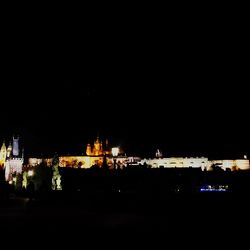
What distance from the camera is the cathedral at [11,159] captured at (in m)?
72.1

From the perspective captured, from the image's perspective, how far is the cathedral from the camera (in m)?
72.1

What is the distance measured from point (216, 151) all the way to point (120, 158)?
74.9ft

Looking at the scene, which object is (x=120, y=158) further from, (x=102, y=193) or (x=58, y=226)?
(x=58, y=226)

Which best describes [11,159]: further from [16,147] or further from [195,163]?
[195,163]

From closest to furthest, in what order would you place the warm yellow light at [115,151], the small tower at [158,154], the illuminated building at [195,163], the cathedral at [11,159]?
1. the cathedral at [11,159]
2. the illuminated building at [195,163]
3. the warm yellow light at [115,151]
4. the small tower at [158,154]

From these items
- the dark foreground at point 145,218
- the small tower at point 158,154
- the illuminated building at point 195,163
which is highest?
the small tower at point 158,154

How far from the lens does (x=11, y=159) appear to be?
7925 cm

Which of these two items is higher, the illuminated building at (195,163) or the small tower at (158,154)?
the small tower at (158,154)

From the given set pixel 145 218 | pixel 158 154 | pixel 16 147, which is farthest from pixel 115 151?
pixel 145 218

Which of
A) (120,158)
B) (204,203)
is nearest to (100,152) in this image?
(120,158)

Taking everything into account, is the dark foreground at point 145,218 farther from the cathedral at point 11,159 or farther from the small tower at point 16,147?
the small tower at point 16,147

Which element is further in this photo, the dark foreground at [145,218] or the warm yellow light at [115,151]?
the warm yellow light at [115,151]

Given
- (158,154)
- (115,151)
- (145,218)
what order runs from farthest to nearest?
(158,154) < (115,151) < (145,218)

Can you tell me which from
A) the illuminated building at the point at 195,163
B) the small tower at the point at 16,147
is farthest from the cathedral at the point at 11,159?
the illuminated building at the point at 195,163
